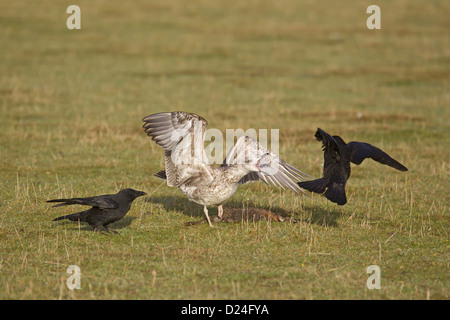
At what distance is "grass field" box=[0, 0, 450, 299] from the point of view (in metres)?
8.66

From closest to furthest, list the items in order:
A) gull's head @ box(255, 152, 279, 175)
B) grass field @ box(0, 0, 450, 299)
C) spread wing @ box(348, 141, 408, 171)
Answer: grass field @ box(0, 0, 450, 299), spread wing @ box(348, 141, 408, 171), gull's head @ box(255, 152, 279, 175)

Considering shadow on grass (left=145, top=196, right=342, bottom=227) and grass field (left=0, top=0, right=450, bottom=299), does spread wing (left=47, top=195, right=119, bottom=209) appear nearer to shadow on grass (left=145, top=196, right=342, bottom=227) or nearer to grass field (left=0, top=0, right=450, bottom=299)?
grass field (left=0, top=0, right=450, bottom=299)

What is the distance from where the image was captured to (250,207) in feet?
37.7

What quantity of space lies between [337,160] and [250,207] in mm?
2091

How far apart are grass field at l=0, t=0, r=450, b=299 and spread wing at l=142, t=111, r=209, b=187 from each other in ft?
3.69

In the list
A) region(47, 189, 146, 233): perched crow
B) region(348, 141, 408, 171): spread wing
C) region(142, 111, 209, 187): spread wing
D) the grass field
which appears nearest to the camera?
the grass field

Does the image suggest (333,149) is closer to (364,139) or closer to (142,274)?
(142,274)

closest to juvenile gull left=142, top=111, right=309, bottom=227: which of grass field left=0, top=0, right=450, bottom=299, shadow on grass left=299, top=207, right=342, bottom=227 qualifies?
grass field left=0, top=0, right=450, bottom=299

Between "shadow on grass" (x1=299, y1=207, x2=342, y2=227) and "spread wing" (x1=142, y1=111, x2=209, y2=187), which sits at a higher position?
"spread wing" (x1=142, y1=111, x2=209, y2=187)

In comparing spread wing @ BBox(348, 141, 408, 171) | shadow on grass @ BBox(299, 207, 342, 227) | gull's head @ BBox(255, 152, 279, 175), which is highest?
spread wing @ BBox(348, 141, 408, 171)

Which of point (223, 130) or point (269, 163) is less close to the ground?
point (223, 130)

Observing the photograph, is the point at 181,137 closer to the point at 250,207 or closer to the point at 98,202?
the point at 98,202

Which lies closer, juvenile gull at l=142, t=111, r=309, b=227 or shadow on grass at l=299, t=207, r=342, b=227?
juvenile gull at l=142, t=111, r=309, b=227

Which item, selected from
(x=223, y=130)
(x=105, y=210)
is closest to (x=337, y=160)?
(x=105, y=210)
